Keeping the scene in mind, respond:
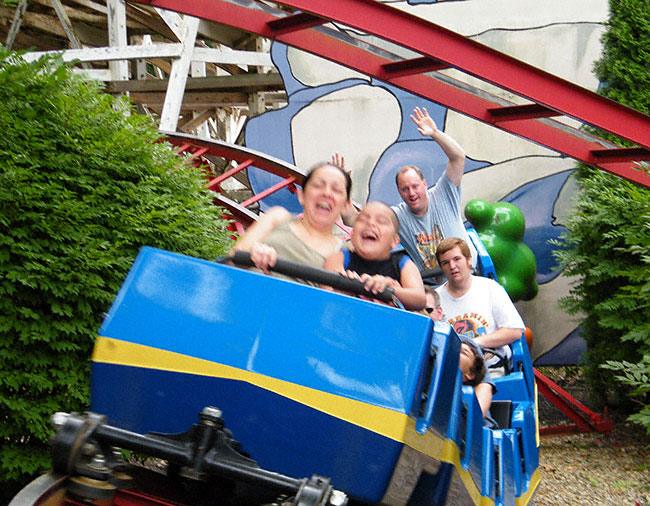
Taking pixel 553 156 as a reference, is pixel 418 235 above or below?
below

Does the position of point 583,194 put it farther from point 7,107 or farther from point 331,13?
point 7,107

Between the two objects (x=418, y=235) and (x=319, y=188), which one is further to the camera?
(x=418, y=235)

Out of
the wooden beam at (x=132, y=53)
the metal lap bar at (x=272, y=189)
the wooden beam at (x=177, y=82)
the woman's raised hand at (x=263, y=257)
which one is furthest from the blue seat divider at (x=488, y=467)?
the wooden beam at (x=132, y=53)

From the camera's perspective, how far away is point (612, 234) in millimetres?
5203

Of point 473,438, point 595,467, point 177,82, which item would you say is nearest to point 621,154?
point 595,467

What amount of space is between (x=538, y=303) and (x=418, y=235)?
149 inches

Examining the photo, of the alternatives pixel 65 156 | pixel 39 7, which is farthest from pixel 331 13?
pixel 39 7

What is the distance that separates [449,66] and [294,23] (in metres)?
1.16

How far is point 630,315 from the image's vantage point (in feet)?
17.5

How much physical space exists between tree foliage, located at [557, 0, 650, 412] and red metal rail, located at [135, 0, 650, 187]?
1.23 feet

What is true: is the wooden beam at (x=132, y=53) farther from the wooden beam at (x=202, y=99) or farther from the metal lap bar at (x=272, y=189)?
the metal lap bar at (x=272, y=189)

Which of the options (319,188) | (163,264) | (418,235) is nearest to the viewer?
(163,264)

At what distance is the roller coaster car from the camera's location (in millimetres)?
1760

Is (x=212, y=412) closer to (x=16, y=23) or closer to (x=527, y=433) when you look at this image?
(x=527, y=433)
